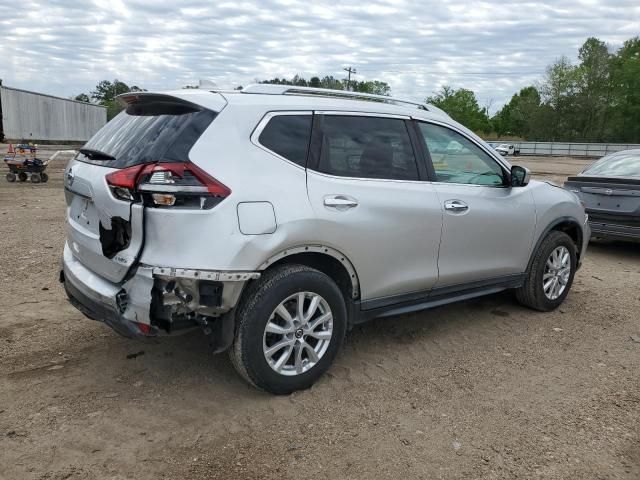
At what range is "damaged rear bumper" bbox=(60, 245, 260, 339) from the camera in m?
3.09

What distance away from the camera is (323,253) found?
3.56 m

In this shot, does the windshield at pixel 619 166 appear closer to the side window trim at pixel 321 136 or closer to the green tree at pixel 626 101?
the side window trim at pixel 321 136

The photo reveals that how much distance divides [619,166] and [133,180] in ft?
25.4

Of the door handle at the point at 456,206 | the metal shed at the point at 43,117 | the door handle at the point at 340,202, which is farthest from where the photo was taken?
the metal shed at the point at 43,117

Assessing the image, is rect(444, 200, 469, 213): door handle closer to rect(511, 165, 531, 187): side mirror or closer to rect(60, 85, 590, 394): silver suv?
rect(60, 85, 590, 394): silver suv

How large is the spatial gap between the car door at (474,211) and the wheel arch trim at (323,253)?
817mm

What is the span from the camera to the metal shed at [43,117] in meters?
26.0

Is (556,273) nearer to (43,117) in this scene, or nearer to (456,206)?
(456,206)

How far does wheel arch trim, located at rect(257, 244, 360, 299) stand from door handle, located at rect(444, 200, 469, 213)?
96cm

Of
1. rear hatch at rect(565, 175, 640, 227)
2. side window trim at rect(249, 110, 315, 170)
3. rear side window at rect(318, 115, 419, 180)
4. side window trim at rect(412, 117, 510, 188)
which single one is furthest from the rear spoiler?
rear hatch at rect(565, 175, 640, 227)

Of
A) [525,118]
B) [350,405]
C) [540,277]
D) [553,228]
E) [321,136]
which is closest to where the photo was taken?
[350,405]

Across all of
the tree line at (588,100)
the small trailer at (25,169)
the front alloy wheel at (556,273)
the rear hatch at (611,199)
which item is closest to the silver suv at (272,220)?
the front alloy wheel at (556,273)

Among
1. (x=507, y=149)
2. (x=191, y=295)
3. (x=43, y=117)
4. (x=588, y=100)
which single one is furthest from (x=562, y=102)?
(x=191, y=295)

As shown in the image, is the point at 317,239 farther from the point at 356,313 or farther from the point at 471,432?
the point at 471,432
